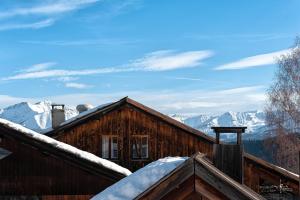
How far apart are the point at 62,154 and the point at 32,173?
123 centimetres

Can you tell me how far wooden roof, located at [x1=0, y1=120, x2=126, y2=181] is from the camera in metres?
17.2

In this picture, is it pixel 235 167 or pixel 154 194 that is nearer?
pixel 154 194

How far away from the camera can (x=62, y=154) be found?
17.4 m

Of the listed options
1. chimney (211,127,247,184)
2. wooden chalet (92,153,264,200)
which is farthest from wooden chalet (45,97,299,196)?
wooden chalet (92,153,264,200)

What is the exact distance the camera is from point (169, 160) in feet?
39.3

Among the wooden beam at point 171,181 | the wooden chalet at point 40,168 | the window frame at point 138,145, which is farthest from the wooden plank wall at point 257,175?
the wooden beam at point 171,181

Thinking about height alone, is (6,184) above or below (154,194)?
below

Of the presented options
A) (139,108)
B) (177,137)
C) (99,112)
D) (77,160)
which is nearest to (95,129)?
(99,112)

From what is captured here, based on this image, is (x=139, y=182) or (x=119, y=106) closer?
(x=139, y=182)

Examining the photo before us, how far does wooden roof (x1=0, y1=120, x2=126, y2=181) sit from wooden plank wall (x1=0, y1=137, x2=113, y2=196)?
15cm

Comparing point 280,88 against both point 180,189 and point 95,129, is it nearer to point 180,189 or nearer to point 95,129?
point 95,129

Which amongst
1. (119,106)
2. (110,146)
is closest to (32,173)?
(110,146)

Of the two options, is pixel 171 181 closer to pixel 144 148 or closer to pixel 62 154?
pixel 62 154

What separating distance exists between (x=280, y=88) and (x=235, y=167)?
954 inches
